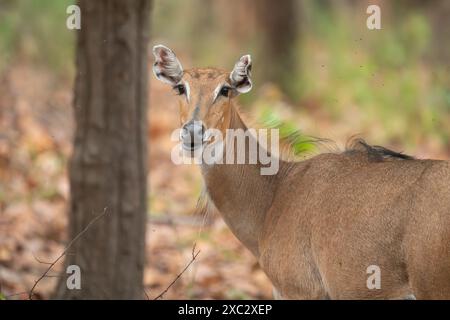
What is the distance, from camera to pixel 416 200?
20.0ft

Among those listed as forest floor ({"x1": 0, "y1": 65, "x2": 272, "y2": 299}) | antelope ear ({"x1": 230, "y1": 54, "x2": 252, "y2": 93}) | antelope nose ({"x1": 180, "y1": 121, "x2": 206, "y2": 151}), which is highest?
antelope ear ({"x1": 230, "y1": 54, "x2": 252, "y2": 93})

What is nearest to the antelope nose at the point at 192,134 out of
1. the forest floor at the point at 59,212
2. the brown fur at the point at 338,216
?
the brown fur at the point at 338,216

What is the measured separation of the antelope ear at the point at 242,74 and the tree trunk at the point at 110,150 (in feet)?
6.30

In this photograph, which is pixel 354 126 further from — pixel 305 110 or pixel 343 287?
pixel 343 287

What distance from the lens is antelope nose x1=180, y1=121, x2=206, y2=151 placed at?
6.68 meters

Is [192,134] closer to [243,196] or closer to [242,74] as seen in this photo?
[242,74]

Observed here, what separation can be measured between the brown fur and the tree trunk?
4.65 feet

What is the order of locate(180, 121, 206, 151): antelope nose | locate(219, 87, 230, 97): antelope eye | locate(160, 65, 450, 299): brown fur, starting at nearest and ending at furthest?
locate(160, 65, 450, 299): brown fur < locate(180, 121, 206, 151): antelope nose < locate(219, 87, 230, 97): antelope eye

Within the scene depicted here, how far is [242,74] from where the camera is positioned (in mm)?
6914

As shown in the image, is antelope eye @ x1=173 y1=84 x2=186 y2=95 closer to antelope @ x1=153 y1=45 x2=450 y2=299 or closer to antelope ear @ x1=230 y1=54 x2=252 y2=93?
antelope @ x1=153 y1=45 x2=450 y2=299

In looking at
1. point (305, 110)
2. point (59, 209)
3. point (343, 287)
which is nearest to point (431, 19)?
point (305, 110)

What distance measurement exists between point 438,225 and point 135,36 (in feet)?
13.2

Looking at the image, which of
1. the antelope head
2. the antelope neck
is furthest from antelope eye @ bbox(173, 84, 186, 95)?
the antelope neck

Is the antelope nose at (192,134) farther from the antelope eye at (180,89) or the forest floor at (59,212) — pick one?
the forest floor at (59,212)
